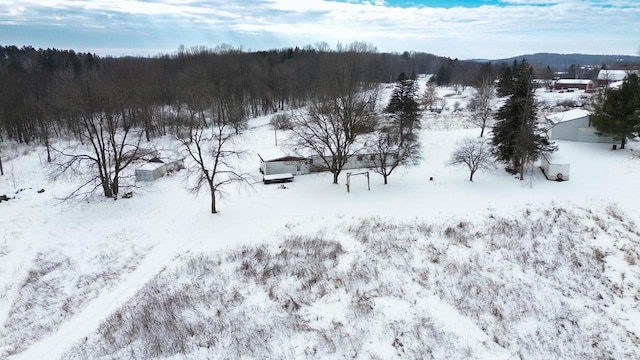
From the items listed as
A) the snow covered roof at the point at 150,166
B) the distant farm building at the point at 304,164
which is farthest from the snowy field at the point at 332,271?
the distant farm building at the point at 304,164

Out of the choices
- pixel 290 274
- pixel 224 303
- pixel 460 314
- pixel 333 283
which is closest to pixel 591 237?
pixel 460 314

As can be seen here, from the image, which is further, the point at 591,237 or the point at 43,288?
the point at 591,237

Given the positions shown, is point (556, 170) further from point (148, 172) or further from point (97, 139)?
point (97, 139)

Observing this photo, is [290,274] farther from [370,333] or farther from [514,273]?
[514,273]

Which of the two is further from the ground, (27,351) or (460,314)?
(460,314)

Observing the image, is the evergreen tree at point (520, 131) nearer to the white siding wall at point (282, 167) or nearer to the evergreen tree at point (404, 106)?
the evergreen tree at point (404, 106)
